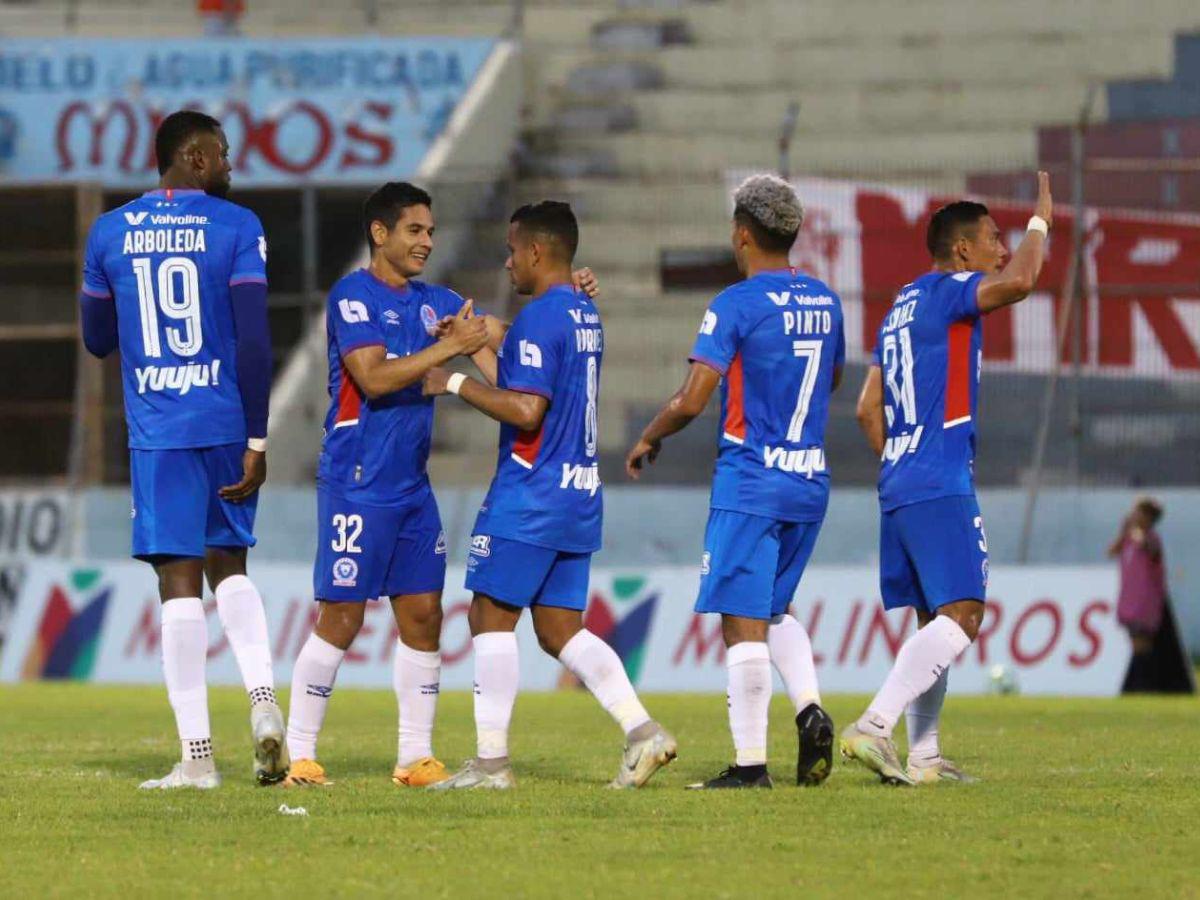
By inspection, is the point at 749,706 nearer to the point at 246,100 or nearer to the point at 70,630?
the point at 70,630

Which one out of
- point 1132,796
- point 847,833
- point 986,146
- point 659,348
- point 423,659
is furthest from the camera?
point 986,146

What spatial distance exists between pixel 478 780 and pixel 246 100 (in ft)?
58.5

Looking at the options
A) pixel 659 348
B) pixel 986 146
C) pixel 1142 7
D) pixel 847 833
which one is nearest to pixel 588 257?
pixel 659 348

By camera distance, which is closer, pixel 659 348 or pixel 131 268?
pixel 131 268

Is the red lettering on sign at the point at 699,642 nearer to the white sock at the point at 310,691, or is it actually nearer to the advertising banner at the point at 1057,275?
the advertising banner at the point at 1057,275

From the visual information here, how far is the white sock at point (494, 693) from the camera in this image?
349 inches

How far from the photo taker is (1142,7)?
87.1 ft

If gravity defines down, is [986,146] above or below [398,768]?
above

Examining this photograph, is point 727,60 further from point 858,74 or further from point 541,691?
→ point 541,691

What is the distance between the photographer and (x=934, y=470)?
9.13 metres

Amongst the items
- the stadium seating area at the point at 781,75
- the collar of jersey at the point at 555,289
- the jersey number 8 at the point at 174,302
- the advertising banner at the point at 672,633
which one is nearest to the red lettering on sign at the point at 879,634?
the advertising banner at the point at 672,633

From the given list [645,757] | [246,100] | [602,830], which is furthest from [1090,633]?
[246,100]

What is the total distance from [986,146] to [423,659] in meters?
17.5

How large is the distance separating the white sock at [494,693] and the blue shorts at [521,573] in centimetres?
17
